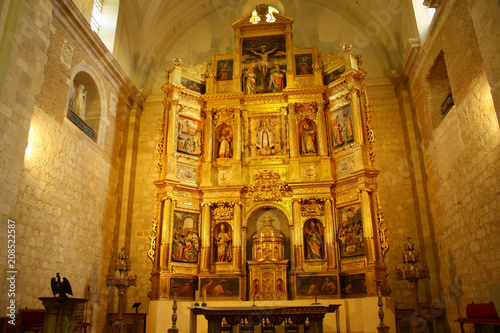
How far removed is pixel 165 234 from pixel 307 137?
571cm

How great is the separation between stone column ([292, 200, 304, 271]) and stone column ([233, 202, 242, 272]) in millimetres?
1722

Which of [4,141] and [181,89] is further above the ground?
[181,89]

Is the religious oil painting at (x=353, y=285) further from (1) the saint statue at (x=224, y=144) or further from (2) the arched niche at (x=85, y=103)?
(2) the arched niche at (x=85, y=103)

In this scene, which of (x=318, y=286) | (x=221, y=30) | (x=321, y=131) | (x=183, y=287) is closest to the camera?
(x=318, y=286)

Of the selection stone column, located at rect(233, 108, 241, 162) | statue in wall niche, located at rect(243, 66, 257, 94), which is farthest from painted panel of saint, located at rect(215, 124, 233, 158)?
statue in wall niche, located at rect(243, 66, 257, 94)

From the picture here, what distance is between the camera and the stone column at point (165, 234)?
1236 centimetres

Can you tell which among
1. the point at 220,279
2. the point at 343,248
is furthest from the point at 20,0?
the point at 343,248

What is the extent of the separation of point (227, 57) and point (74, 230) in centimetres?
814

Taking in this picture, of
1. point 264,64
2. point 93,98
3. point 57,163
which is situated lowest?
point 57,163

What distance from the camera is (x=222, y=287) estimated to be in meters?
12.5

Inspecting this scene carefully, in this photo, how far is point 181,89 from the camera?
47.0 feet

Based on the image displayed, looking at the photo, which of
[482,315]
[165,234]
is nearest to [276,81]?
[165,234]

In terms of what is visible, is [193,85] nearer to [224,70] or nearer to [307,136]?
[224,70]

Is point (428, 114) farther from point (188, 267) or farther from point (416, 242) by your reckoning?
point (188, 267)
